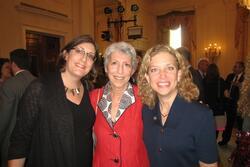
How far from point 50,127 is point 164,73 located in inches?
37.2

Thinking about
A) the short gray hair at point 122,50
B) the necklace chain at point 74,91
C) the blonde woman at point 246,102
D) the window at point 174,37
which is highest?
the window at point 174,37

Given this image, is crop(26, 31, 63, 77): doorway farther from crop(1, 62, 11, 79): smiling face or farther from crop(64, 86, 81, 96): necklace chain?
crop(64, 86, 81, 96): necklace chain

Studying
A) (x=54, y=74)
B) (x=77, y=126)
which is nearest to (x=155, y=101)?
(x=77, y=126)

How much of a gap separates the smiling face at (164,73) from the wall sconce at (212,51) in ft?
34.6

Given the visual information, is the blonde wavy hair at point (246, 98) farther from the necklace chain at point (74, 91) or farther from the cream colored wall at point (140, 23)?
the cream colored wall at point (140, 23)

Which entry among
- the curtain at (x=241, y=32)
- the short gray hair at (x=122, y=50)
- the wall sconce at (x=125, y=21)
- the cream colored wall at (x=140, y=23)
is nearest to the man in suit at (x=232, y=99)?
the short gray hair at (x=122, y=50)

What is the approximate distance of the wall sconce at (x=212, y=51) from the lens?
469 inches

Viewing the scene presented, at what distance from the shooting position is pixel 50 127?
209 centimetres

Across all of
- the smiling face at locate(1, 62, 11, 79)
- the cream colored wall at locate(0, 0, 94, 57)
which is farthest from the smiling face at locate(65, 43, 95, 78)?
the cream colored wall at locate(0, 0, 94, 57)

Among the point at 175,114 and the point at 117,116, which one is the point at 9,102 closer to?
the point at 117,116

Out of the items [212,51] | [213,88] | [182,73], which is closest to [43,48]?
[213,88]

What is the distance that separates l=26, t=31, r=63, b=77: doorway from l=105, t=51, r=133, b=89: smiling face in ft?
18.0

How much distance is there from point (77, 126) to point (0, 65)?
141 inches

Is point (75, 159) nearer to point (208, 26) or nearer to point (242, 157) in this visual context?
point (242, 157)
